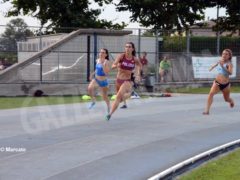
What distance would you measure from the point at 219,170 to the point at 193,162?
63cm

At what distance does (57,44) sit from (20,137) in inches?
551

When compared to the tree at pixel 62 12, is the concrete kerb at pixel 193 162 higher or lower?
lower

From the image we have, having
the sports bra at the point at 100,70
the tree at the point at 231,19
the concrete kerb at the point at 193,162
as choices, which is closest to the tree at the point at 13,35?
the sports bra at the point at 100,70

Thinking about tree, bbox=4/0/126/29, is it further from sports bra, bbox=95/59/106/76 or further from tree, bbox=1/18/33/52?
sports bra, bbox=95/59/106/76

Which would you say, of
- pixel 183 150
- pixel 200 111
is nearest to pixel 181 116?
pixel 200 111

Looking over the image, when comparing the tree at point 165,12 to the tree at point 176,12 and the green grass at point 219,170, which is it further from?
the green grass at point 219,170

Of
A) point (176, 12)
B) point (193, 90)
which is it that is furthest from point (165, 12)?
point (193, 90)

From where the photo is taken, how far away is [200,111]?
1761 centimetres

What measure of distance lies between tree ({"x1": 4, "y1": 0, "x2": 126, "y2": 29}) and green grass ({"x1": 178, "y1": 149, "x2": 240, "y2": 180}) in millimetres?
25909

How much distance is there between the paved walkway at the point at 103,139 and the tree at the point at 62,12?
17434 millimetres

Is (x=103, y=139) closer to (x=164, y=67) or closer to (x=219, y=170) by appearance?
(x=219, y=170)

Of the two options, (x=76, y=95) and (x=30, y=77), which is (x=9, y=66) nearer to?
(x=30, y=77)

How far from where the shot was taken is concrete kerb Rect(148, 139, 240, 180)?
27.3 feet

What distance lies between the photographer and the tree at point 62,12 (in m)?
35.2
